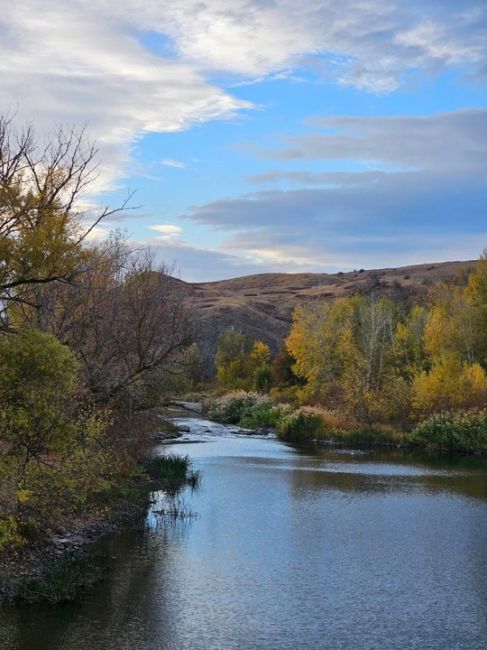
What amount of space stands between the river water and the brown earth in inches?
3162

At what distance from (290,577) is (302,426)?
36.0m

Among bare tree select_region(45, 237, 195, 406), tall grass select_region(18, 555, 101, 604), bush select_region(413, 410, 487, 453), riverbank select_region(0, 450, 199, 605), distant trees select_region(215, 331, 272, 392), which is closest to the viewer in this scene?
tall grass select_region(18, 555, 101, 604)

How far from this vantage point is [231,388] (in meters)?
85.4

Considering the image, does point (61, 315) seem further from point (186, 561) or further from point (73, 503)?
point (186, 561)

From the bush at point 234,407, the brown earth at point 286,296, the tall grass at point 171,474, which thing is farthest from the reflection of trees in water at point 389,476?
the brown earth at point 286,296

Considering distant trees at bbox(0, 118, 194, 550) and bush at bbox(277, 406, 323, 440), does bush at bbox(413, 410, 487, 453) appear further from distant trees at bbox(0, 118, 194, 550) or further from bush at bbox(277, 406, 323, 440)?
distant trees at bbox(0, 118, 194, 550)

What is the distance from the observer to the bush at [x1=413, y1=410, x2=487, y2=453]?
1877 inches

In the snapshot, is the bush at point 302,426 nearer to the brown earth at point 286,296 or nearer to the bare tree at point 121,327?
the bare tree at point 121,327

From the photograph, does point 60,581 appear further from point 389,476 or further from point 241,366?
point 241,366

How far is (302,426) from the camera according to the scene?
55.1 m

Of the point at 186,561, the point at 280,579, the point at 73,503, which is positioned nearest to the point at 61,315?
the point at 73,503

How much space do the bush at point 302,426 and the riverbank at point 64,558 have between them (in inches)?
1096

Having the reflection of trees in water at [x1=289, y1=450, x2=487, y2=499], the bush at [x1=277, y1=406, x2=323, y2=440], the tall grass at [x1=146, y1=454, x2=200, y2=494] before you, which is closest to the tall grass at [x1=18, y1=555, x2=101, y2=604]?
the tall grass at [x1=146, y1=454, x2=200, y2=494]

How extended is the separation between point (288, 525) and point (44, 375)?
1277 cm
